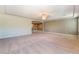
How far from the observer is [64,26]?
10695 millimetres

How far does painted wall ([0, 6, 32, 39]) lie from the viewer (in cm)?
662

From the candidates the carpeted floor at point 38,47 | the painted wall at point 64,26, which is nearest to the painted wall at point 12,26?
the carpeted floor at point 38,47

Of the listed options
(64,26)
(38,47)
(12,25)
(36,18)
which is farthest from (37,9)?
(64,26)

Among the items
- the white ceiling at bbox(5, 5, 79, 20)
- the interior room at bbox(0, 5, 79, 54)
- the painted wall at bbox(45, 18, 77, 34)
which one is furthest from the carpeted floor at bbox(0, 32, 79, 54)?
the painted wall at bbox(45, 18, 77, 34)

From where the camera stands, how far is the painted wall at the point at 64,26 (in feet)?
31.7

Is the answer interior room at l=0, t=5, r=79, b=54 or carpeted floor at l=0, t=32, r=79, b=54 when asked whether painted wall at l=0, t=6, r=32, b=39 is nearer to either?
interior room at l=0, t=5, r=79, b=54

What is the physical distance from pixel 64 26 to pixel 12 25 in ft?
20.1

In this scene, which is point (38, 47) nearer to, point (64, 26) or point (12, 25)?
point (12, 25)

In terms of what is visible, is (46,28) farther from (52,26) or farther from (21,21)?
(21,21)

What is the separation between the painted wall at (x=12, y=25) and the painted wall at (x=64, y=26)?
4.21 m

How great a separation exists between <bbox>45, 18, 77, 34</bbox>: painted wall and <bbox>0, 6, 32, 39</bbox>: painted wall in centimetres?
421

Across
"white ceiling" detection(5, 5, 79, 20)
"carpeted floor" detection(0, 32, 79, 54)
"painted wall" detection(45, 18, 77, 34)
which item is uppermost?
"white ceiling" detection(5, 5, 79, 20)
